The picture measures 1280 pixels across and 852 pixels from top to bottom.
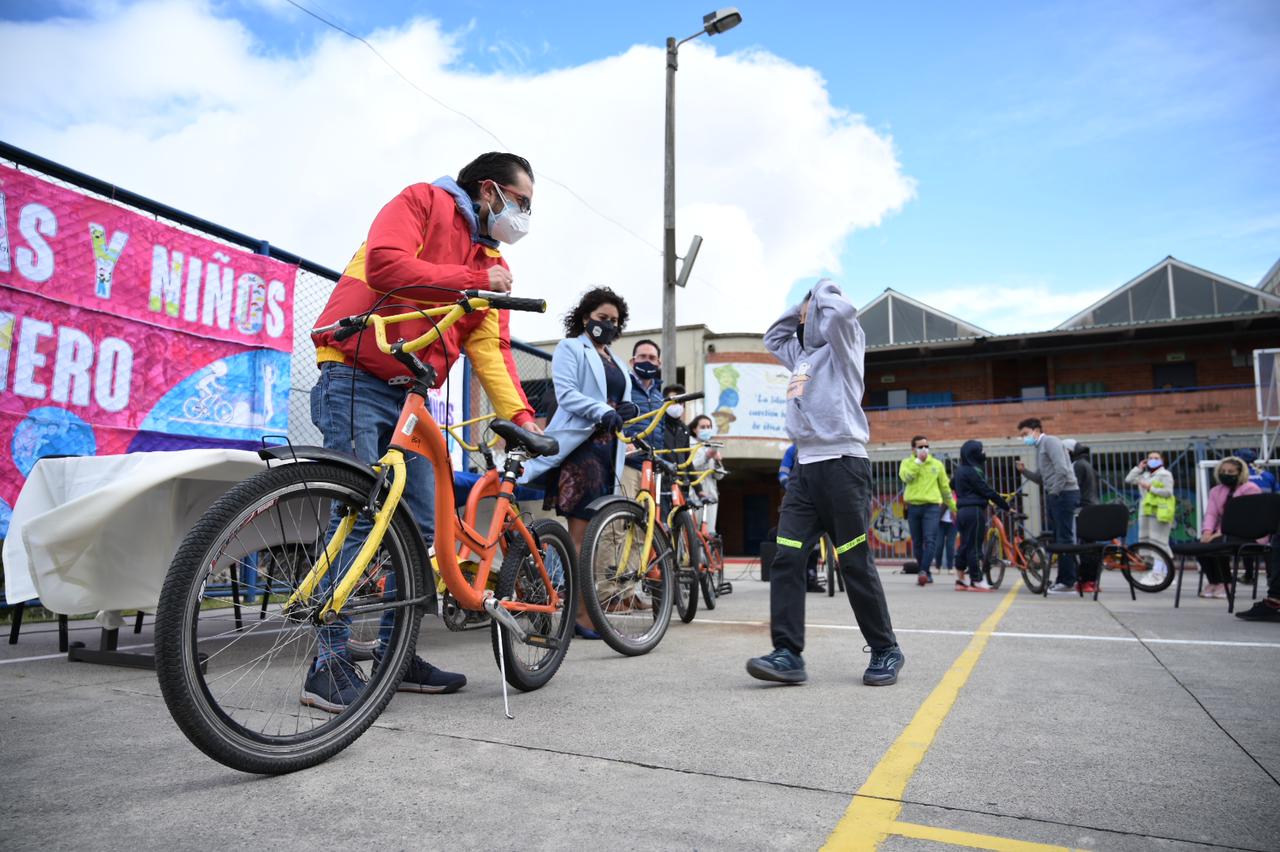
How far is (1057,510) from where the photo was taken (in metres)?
9.33

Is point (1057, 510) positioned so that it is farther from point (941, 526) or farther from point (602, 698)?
point (602, 698)

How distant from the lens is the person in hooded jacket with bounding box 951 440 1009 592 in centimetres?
946

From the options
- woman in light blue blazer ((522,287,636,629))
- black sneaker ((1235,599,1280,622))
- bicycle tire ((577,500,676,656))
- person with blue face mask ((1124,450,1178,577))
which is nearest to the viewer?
bicycle tire ((577,500,676,656))

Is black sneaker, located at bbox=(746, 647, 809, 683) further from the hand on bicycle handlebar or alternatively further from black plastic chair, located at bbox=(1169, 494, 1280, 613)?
black plastic chair, located at bbox=(1169, 494, 1280, 613)

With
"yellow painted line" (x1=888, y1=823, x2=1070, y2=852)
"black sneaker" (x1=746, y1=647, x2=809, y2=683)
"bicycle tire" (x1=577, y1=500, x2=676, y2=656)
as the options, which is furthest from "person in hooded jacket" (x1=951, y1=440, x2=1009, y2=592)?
"yellow painted line" (x1=888, y1=823, x2=1070, y2=852)

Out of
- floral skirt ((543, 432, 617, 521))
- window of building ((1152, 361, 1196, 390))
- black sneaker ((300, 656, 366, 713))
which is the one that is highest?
window of building ((1152, 361, 1196, 390))

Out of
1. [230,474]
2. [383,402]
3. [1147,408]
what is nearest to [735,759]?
[383,402]

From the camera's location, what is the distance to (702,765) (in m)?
2.22

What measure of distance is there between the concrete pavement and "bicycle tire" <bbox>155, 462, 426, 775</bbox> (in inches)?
4.2

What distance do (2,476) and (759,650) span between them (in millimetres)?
4074

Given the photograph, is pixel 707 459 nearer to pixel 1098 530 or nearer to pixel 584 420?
pixel 1098 530

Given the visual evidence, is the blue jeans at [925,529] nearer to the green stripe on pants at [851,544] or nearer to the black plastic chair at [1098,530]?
the black plastic chair at [1098,530]

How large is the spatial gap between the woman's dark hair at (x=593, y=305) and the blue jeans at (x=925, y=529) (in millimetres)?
7169

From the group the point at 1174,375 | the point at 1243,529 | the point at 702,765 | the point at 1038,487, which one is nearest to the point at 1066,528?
the point at 1243,529
